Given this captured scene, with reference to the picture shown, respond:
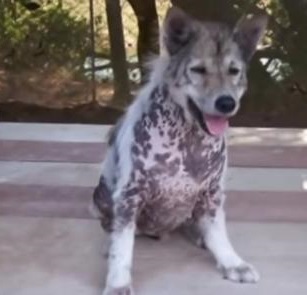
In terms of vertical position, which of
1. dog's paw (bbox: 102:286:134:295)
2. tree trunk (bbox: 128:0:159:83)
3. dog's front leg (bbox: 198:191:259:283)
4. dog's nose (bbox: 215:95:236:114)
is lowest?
dog's paw (bbox: 102:286:134:295)

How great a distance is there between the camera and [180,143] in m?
2.53

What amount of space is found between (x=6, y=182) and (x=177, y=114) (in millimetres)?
1141

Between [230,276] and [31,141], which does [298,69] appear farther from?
[230,276]

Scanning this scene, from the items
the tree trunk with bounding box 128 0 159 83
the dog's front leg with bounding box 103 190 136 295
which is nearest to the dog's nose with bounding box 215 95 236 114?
the dog's front leg with bounding box 103 190 136 295

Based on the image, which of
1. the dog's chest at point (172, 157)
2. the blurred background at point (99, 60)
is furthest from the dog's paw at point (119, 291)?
the blurred background at point (99, 60)

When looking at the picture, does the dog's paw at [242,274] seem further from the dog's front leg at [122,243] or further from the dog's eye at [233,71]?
the dog's eye at [233,71]

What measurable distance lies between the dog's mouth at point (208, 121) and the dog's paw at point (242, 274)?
0.45m

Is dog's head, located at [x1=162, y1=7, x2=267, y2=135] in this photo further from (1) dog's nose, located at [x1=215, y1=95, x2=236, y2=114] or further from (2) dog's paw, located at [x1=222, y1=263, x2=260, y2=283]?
(2) dog's paw, located at [x1=222, y1=263, x2=260, y2=283]

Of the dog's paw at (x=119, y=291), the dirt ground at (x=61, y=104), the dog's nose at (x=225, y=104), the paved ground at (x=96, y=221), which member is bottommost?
the dirt ground at (x=61, y=104)

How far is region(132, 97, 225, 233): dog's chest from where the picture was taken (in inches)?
99.1

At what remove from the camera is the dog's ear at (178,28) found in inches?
95.2

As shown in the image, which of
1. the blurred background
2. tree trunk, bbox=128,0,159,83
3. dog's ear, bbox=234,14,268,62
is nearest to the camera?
dog's ear, bbox=234,14,268,62

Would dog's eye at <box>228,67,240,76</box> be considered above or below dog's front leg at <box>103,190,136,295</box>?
above

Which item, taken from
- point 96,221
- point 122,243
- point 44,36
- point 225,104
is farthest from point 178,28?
point 44,36
